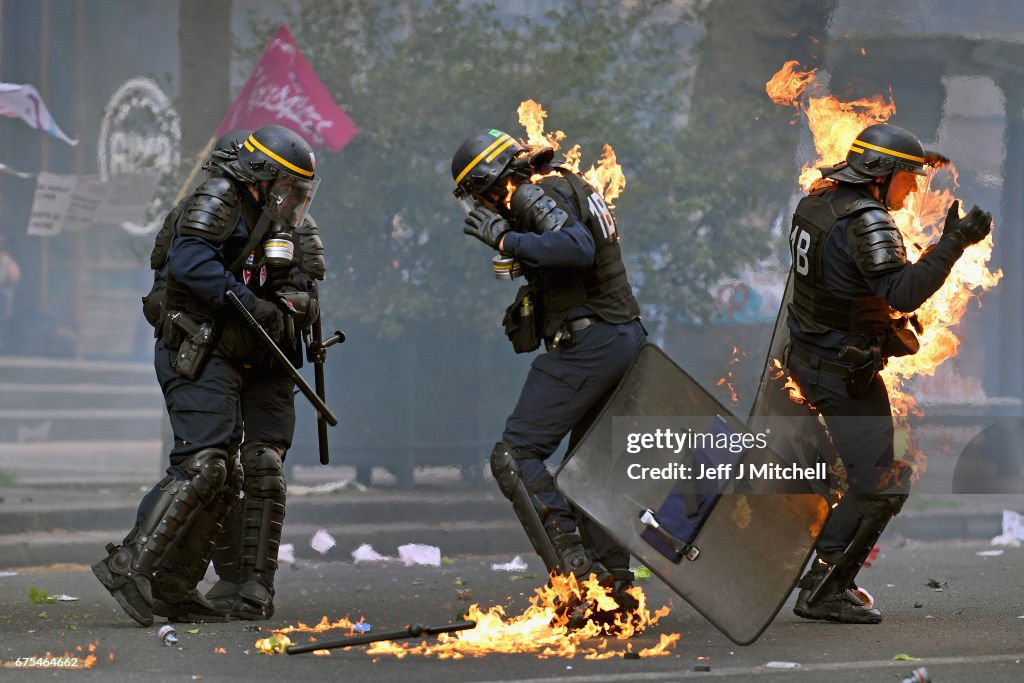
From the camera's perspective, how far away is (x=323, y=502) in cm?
985

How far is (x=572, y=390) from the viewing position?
19.8 ft

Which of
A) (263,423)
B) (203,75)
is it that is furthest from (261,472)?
(203,75)

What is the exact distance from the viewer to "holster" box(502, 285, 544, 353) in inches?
243

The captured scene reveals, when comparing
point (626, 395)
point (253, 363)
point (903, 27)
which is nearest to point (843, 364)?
point (626, 395)

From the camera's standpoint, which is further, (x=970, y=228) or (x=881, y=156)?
(x=881, y=156)

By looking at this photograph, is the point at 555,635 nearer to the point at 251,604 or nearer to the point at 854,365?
the point at 251,604

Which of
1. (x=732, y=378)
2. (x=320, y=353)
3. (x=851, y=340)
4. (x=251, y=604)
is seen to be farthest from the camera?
(x=732, y=378)

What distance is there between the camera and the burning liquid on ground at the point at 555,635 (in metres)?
5.59

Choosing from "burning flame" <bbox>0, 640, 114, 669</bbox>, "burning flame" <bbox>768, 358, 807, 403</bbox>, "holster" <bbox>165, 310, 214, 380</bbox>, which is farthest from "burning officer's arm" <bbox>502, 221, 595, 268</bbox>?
"burning flame" <bbox>0, 640, 114, 669</bbox>

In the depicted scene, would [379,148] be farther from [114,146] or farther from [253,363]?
[253,363]

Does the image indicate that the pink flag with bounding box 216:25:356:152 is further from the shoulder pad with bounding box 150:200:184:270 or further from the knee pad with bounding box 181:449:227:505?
the knee pad with bounding box 181:449:227:505

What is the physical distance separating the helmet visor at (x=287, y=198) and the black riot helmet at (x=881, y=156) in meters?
2.04

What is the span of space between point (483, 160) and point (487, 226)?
0.25 metres
